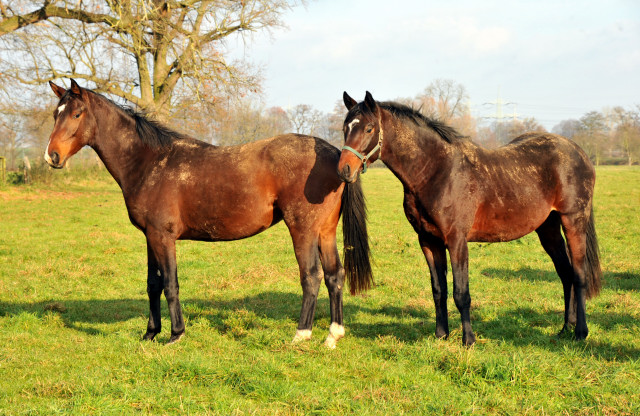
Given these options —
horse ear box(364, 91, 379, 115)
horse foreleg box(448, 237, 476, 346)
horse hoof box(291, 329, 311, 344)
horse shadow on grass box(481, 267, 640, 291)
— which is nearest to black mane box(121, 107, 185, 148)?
horse ear box(364, 91, 379, 115)

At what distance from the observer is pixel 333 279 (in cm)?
571

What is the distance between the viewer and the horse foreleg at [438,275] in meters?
5.53

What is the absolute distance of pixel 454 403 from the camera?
3.79 m

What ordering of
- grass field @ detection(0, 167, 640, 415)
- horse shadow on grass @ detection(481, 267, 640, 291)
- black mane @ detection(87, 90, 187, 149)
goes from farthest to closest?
horse shadow on grass @ detection(481, 267, 640, 291)
black mane @ detection(87, 90, 187, 149)
grass field @ detection(0, 167, 640, 415)

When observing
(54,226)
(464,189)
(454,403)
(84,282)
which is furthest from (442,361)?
(54,226)

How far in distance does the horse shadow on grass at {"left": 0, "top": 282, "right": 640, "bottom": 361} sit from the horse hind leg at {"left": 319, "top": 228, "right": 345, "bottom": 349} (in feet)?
1.01

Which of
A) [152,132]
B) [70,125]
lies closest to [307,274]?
[152,132]

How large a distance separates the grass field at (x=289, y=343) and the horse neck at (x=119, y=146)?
1881mm

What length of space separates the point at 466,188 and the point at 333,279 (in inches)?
69.4

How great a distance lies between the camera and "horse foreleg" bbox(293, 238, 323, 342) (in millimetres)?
5496

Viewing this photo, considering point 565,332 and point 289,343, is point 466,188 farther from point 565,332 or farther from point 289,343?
point 289,343

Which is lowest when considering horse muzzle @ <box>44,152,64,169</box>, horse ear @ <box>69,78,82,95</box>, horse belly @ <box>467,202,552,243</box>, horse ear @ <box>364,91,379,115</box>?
horse belly @ <box>467,202,552,243</box>

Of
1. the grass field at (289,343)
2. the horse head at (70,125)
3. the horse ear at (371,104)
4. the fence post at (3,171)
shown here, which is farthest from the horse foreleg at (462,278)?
the fence post at (3,171)

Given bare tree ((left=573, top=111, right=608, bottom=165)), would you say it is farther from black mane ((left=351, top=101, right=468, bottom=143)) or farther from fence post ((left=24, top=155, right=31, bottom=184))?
black mane ((left=351, top=101, right=468, bottom=143))
